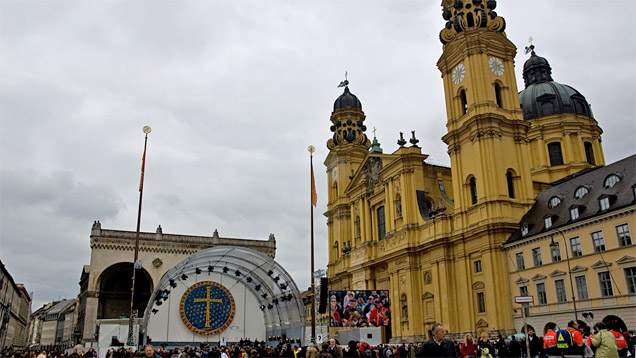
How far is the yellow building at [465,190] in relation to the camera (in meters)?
34.1

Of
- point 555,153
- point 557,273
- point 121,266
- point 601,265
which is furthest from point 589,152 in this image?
point 121,266

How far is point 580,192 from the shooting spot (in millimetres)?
30828

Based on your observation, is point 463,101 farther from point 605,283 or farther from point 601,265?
point 605,283

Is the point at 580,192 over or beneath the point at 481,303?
over

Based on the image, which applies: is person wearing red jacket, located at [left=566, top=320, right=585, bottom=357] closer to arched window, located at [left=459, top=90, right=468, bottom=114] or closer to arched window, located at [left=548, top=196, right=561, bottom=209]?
arched window, located at [left=548, top=196, right=561, bottom=209]

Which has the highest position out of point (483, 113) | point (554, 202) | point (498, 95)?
point (498, 95)

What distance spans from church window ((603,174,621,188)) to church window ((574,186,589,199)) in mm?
1341

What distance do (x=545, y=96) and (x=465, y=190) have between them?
21557mm

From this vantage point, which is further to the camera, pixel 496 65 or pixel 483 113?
pixel 496 65

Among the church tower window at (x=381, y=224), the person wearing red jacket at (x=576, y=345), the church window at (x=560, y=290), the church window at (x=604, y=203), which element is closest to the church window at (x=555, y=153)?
the church tower window at (x=381, y=224)

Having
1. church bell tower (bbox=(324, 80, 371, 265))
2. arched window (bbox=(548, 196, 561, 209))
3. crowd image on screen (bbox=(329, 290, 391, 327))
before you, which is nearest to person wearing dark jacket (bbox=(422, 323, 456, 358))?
arched window (bbox=(548, 196, 561, 209))

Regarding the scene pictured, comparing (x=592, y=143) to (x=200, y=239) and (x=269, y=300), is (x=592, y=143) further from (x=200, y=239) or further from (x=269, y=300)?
(x=200, y=239)

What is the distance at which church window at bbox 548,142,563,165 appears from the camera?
164ft

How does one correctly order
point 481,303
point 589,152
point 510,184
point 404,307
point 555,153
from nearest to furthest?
point 481,303 → point 510,184 → point 404,307 → point 589,152 → point 555,153
